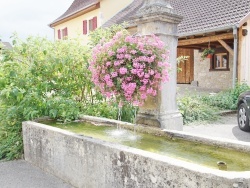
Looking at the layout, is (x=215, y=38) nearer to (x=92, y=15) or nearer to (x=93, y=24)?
(x=93, y=24)

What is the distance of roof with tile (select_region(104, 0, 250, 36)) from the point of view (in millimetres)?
11227

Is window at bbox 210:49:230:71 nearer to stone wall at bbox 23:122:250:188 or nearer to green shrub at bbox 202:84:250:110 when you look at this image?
green shrub at bbox 202:84:250:110

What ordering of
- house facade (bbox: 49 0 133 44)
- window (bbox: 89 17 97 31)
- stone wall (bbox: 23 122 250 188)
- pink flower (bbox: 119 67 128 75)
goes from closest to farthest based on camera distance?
1. stone wall (bbox: 23 122 250 188)
2. pink flower (bbox: 119 67 128 75)
3. house facade (bbox: 49 0 133 44)
4. window (bbox: 89 17 97 31)

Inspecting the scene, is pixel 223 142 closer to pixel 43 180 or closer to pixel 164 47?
pixel 164 47

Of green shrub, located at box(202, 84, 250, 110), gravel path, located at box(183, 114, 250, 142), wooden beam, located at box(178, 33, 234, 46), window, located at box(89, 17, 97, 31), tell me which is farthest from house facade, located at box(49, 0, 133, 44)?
gravel path, located at box(183, 114, 250, 142)

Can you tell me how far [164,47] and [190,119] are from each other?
13.8 feet

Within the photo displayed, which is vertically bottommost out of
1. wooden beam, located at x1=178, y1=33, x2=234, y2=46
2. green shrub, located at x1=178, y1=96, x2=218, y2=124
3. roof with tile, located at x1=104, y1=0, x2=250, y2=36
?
green shrub, located at x1=178, y1=96, x2=218, y2=124

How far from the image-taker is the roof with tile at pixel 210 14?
442 inches

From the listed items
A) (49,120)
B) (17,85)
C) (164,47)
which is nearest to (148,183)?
(164,47)

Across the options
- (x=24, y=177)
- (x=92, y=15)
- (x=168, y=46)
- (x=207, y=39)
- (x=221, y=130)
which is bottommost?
(x=24, y=177)

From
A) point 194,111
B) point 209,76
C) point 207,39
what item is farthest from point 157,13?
point 209,76

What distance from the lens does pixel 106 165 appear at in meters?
3.26

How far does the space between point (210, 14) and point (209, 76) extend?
434cm

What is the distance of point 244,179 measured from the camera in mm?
2164
